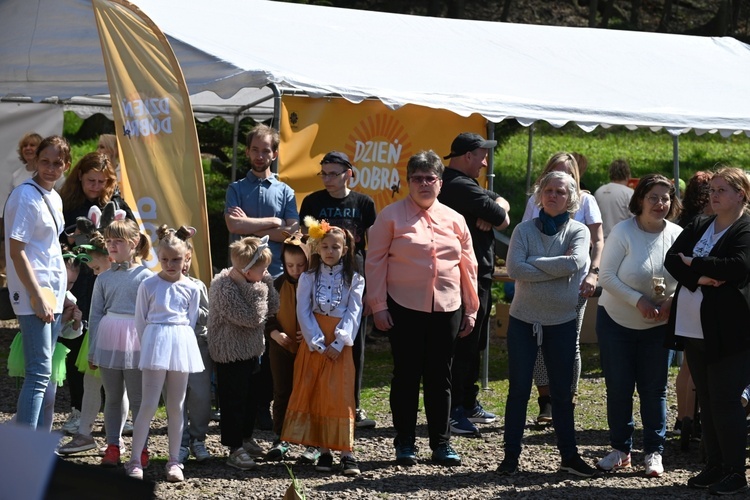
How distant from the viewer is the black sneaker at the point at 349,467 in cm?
645

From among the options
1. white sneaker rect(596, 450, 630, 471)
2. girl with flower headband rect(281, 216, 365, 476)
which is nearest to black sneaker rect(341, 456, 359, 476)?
girl with flower headband rect(281, 216, 365, 476)

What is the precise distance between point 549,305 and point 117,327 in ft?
8.02

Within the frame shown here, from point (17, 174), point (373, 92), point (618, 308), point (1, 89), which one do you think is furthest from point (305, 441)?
point (17, 174)

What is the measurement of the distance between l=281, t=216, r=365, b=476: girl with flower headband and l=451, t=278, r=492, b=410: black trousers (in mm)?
1214

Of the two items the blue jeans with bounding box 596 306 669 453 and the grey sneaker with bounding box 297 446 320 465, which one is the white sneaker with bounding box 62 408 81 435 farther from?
the blue jeans with bounding box 596 306 669 453

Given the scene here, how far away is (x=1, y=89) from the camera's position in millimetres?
9602

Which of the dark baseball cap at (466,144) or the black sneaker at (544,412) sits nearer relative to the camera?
the dark baseball cap at (466,144)

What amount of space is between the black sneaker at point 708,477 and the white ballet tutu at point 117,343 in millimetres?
3223

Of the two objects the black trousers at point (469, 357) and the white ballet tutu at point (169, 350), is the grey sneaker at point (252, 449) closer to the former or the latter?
the white ballet tutu at point (169, 350)

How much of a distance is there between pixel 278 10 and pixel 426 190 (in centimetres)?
429

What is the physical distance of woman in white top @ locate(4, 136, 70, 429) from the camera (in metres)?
6.03

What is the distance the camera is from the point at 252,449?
22.2 feet

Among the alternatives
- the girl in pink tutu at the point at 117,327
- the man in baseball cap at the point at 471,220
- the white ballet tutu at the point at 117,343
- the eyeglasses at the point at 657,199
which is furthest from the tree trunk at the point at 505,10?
the white ballet tutu at the point at 117,343

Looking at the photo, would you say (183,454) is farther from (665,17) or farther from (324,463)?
(665,17)
